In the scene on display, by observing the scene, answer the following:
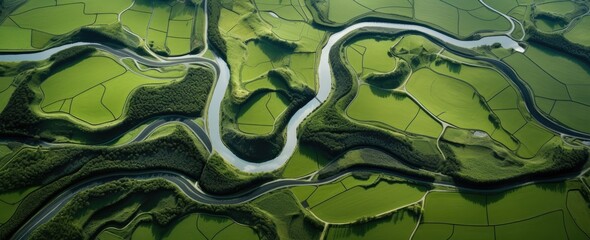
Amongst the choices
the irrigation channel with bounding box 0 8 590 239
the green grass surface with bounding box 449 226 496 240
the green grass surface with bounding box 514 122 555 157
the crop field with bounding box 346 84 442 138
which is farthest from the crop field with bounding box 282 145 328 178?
the green grass surface with bounding box 514 122 555 157

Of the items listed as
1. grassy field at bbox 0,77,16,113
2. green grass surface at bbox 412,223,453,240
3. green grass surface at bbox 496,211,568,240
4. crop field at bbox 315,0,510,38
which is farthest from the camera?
crop field at bbox 315,0,510,38

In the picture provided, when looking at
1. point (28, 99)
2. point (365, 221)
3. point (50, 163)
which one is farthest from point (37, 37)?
point (365, 221)

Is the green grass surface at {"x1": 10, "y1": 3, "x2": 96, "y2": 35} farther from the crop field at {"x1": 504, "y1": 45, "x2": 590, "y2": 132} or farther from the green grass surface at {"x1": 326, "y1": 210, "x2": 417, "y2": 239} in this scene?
the crop field at {"x1": 504, "y1": 45, "x2": 590, "y2": 132}

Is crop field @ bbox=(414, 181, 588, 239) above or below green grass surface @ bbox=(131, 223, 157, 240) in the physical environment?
above

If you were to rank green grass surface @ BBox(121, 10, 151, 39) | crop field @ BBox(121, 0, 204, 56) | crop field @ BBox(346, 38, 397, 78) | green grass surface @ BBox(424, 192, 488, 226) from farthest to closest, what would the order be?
green grass surface @ BBox(121, 10, 151, 39) < crop field @ BBox(121, 0, 204, 56) < crop field @ BBox(346, 38, 397, 78) < green grass surface @ BBox(424, 192, 488, 226)

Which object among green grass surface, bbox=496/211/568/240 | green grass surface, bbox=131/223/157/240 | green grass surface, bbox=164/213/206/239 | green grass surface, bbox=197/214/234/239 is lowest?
green grass surface, bbox=131/223/157/240

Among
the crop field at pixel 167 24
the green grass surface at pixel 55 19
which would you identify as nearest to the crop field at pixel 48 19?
the green grass surface at pixel 55 19

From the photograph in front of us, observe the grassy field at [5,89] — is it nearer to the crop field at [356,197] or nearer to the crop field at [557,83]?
the crop field at [356,197]
